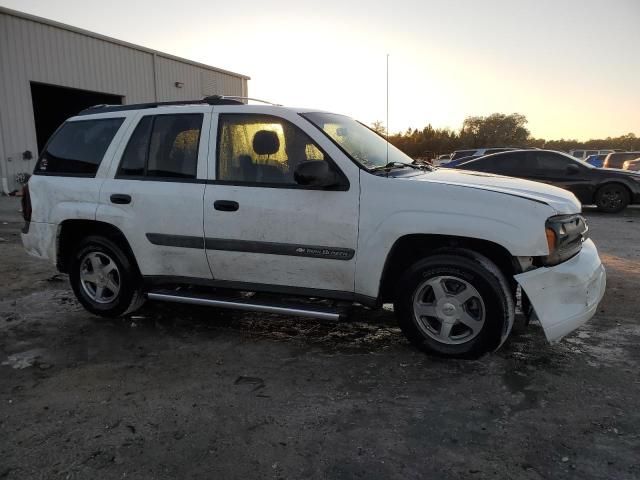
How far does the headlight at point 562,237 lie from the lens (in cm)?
314

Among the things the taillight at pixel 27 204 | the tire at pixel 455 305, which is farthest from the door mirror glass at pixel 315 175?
the taillight at pixel 27 204

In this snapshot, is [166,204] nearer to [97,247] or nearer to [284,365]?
[97,247]

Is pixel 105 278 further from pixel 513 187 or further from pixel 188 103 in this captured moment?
pixel 513 187

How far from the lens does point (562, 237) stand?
126 inches

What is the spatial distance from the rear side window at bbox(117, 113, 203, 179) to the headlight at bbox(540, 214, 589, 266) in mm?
2709

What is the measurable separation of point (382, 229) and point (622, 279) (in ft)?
12.2

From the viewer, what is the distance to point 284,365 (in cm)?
347

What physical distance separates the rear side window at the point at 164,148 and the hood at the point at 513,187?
1.81 m

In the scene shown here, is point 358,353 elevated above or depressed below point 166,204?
below

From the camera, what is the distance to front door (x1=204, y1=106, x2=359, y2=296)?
3486mm

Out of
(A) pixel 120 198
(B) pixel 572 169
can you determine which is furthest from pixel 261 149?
(B) pixel 572 169

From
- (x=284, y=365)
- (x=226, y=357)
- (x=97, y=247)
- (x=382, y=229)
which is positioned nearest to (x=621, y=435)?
(x=382, y=229)

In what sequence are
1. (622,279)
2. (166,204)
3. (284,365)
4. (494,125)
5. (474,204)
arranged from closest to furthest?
1. (474,204)
2. (284,365)
3. (166,204)
4. (622,279)
5. (494,125)

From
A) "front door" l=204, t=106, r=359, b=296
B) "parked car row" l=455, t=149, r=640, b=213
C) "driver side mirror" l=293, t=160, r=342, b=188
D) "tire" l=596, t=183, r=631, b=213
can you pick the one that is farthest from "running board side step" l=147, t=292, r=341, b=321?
"tire" l=596, t=183, r=631, b=213
